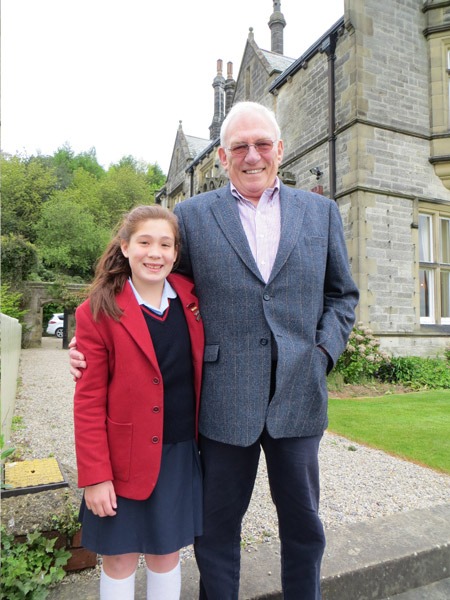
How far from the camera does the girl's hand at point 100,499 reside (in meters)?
1.63

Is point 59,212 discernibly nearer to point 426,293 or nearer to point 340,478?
point 426,293

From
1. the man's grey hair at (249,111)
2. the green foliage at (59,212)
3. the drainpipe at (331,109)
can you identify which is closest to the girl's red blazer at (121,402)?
the man's grey hair at (249,111)

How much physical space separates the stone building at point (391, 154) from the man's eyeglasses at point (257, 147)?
8531 millimetres

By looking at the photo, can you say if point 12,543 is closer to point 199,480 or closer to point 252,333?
point 199,480

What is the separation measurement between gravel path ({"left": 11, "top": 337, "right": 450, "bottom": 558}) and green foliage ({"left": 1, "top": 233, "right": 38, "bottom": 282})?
1476cm

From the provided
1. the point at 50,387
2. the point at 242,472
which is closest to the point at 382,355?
the point at 50,387

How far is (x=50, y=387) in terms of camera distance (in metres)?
8.85

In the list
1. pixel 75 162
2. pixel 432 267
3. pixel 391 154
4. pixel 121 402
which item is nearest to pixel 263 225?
pixel 121 402

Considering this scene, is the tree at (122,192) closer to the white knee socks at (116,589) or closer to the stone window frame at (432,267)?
the stone window frame at (432,267)

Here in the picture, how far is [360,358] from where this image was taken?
8.77 m

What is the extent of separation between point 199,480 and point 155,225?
1.09m

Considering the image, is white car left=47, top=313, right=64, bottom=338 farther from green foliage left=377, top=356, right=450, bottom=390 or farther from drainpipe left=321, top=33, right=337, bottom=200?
green foliage left=377, top=356, right=450, bottom=390

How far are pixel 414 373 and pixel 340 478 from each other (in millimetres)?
6136

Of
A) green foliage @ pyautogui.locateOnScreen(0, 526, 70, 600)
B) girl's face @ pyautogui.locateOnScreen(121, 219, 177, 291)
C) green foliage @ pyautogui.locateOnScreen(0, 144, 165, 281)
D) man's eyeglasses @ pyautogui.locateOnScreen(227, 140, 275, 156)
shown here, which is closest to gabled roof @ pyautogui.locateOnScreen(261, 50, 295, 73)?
green foliage @ pyautogui.locateOnScreen(0, 144, 165, 281)
